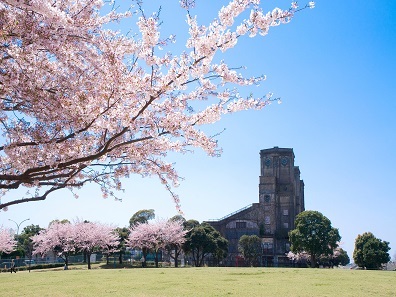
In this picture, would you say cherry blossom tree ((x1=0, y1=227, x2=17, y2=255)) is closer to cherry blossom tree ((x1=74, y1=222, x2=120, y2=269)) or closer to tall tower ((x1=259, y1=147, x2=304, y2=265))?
cherry blossom tree ((x1=74, y1=222, x2=120, y2=269))

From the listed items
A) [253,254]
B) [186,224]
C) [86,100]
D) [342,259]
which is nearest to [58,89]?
[86,100]

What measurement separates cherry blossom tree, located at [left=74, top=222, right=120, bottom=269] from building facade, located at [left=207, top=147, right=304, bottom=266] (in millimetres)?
22344

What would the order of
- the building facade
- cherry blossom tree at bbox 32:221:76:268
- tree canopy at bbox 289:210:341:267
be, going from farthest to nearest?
1. the building facade
2. tree canopy at bbox 289:210:341:267
3. cherry blossom tree at bbox 32:221:76:268

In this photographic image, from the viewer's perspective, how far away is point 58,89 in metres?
5.41

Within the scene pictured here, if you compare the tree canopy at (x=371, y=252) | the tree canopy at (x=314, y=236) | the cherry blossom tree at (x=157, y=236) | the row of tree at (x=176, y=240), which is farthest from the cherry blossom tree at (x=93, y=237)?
the tree canopy at (x=371, y=252)

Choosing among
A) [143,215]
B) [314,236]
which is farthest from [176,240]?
[143,215]

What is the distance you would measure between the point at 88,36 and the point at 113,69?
19.7 inches

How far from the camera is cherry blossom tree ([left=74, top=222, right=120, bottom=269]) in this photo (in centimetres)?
4759

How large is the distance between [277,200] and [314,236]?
20332mm

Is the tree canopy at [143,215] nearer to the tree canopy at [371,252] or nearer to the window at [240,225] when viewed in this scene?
the window at [240,225]

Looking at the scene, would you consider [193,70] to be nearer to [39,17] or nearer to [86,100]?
[86,100]

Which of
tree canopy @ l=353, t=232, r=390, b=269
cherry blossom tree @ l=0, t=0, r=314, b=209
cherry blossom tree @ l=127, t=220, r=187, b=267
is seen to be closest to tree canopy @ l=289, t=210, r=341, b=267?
tree canopy @ l=353, t=232, r=390, b=269

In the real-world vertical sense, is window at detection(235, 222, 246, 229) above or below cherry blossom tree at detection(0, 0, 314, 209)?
below

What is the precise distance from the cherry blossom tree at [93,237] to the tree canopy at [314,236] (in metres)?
23.4
